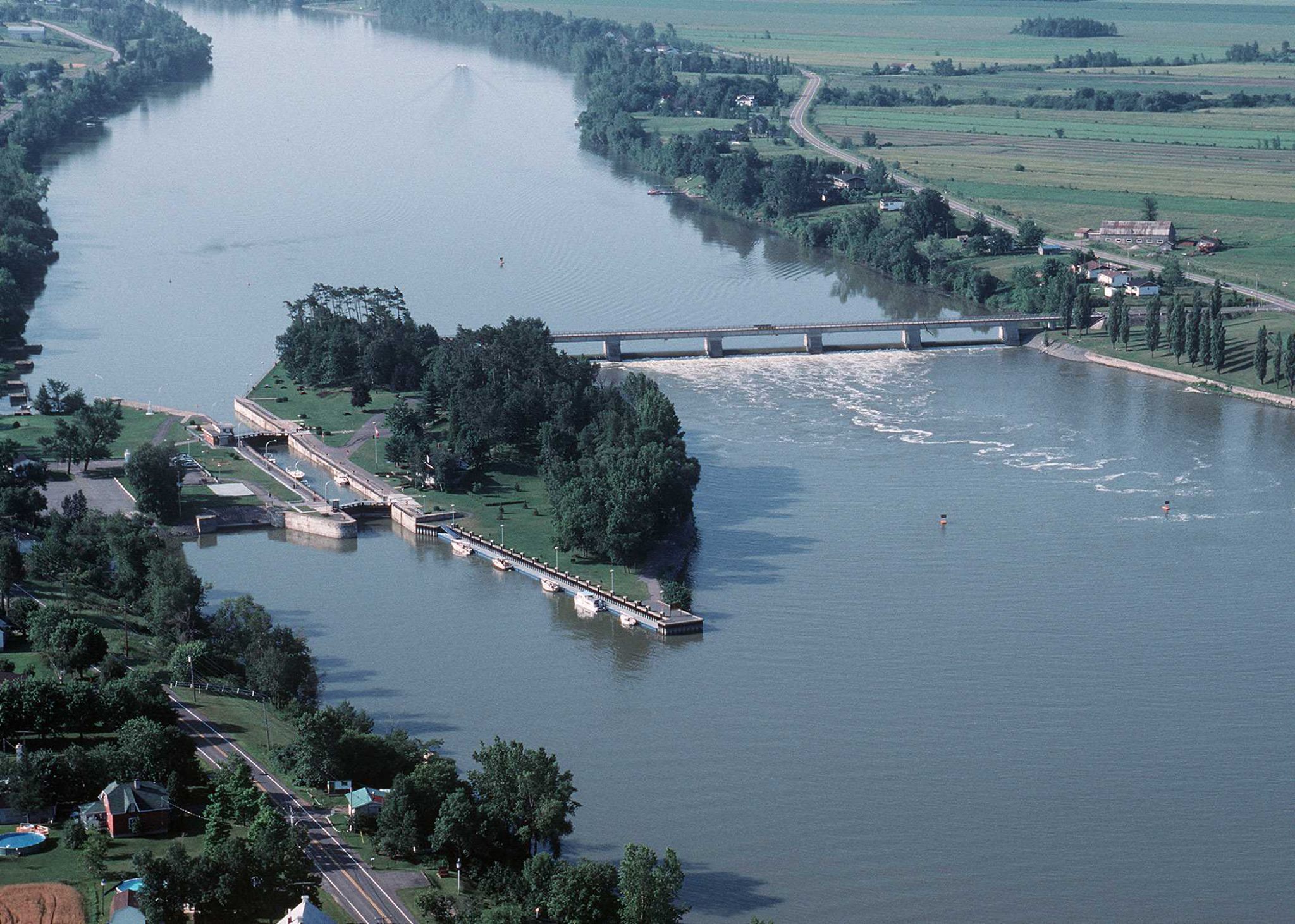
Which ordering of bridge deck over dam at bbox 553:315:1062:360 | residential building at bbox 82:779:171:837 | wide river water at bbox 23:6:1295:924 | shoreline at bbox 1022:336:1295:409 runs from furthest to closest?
bridge deck over dam at bbox 553:315:1062:360
shoreline at bbox 1022:336:1295:409
wide river water at bbox 23:6:1295:924
residential building at bbox 82:779:171:837

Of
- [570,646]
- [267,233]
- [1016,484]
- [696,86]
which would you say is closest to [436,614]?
[570,646]

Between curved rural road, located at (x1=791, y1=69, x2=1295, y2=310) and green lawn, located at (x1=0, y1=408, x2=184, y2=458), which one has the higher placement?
curved rural road, located at (x1=791, y1=69, x2=1295, y2=310)

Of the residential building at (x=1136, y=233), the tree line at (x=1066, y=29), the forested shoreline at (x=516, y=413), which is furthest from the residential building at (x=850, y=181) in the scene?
the tree line at (x=1066, y=29)

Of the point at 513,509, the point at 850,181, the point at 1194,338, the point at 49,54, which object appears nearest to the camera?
the point at 513,509

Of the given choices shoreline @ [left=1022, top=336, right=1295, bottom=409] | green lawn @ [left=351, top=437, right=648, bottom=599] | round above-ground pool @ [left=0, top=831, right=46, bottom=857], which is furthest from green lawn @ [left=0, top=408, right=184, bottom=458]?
shoreline @ [left=1022, top=336, right=1295, bottom=409]

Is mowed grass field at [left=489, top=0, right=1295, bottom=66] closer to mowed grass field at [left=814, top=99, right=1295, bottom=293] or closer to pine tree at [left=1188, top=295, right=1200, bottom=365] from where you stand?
mowed grass field at [left=814, top=99, right=1295, bottom=293]

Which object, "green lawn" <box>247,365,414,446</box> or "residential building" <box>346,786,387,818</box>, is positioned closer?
"residential building" <box>346,786,387,818</box>

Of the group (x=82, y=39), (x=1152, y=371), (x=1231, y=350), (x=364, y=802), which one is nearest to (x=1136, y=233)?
(x=1231, y=350)

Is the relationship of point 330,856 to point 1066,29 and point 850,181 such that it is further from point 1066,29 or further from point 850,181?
point 1066,29
